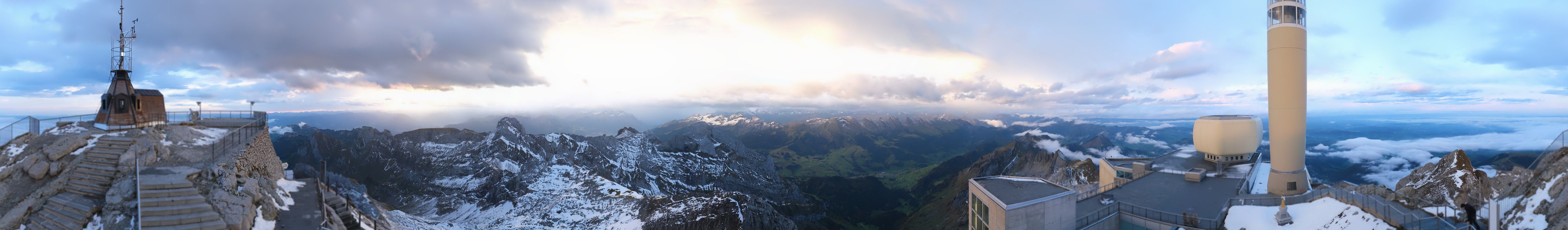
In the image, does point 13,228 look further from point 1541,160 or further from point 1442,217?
point 1541,160

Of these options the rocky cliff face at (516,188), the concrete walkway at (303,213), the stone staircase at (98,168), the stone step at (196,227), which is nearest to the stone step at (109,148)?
the stone staircase at (98,168)

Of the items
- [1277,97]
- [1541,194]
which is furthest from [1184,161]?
[1541,194]

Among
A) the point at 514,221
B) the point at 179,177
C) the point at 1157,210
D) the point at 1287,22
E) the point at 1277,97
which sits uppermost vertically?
the point at 1287,22

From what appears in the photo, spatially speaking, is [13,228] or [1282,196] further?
[1282,196]

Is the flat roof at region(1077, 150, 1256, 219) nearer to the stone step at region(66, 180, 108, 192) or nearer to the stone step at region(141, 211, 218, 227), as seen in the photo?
the stone step at region(141, 211, 218, 227)

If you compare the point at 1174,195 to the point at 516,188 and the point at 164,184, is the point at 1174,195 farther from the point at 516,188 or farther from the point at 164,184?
the point at 516,188

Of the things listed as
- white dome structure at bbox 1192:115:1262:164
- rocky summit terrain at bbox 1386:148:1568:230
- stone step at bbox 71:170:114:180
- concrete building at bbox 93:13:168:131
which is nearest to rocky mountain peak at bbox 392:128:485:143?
concrete building at bbox 93:13:168:131

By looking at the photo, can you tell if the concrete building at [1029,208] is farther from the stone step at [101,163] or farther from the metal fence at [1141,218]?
the stone step at [101,163]

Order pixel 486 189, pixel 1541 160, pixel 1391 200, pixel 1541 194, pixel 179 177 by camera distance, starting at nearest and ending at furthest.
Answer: pixel 1541 194 → pixel 1541 160 → pixel 179 177 → pixel 1391 200 → pixel 486 189

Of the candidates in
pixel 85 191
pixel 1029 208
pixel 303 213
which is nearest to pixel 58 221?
pixel 85 191
